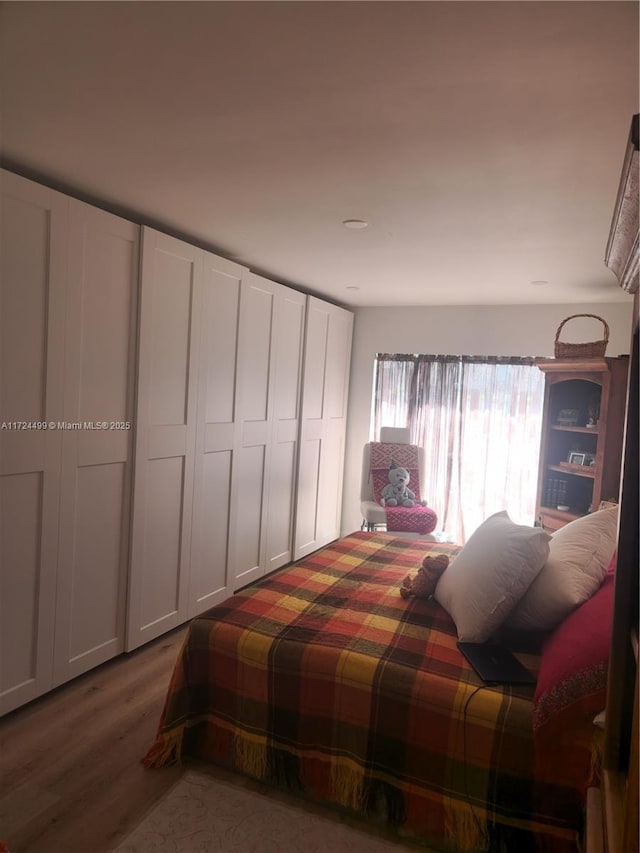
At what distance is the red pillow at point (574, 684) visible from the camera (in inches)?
65.3

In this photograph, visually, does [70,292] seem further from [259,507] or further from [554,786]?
[554,786]

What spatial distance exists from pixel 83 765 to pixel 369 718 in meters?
1.21

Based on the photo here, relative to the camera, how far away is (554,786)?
5.56 feet

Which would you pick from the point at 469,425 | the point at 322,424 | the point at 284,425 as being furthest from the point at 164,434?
the point at 469,425

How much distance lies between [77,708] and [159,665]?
1.72ft

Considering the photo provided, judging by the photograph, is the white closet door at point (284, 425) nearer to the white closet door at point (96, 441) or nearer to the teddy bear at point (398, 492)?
the teddy bear at point (398, 492)

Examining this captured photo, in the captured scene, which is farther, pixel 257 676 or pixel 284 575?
pixel 284 575

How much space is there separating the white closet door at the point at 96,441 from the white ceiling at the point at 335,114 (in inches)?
11.6

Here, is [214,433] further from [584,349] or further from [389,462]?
[584,349]

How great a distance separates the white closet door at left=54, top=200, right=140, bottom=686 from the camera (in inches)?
107

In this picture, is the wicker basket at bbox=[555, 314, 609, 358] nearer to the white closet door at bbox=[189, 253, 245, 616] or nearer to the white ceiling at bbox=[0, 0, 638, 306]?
the white ceiling at bbox=[0, 0, 638, 306]

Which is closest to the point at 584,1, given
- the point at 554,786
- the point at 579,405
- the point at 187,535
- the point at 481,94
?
the point at 481,94

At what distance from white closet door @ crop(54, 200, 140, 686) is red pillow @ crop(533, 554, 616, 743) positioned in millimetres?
2159

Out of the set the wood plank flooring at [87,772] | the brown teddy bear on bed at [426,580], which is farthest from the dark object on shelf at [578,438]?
the wood plank flooring at [87,772]
